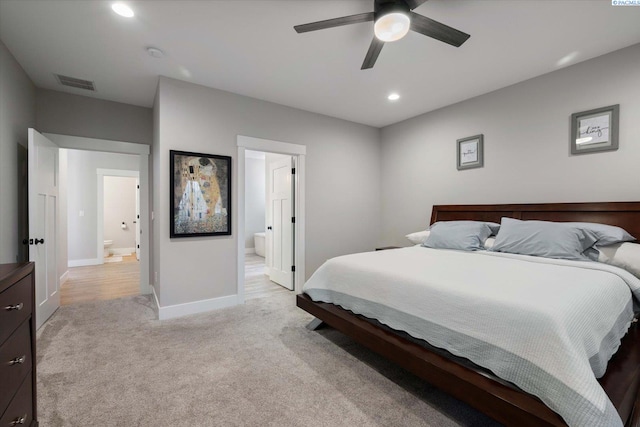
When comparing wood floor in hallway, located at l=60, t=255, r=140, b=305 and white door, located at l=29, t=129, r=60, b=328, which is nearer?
white door, located at l=29, t=129, r=60, b=328

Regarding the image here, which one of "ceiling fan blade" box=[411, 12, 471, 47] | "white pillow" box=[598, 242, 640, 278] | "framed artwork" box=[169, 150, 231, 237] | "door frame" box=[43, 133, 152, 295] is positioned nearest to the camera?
"ceiling fan blade" box=[411, 12, 471, 47]

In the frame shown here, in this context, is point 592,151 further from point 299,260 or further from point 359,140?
point 299,260

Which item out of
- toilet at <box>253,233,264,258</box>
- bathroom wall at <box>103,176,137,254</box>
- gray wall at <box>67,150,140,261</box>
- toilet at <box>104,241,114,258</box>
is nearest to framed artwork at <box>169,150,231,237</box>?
toilet at <box>253,233,264,258</box>

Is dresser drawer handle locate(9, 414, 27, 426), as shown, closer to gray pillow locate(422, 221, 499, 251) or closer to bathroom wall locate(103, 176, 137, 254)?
gray pillow locate(422, 221, 499, 251)

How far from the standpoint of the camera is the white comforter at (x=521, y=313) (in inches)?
49.1

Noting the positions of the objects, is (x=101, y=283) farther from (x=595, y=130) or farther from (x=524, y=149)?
(x=595, y=130)

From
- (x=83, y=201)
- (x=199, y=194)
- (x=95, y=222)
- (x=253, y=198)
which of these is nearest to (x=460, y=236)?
(x=199, y=194)

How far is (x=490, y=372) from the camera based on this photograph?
4.93ft

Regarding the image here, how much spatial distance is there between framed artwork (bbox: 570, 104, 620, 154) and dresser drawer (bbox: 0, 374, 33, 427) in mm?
4413

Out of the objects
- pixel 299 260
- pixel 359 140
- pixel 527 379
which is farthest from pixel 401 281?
pixel 359 140

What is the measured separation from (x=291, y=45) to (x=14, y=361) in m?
2.68

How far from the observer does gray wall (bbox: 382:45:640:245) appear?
8.61 ft

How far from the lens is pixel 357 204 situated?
4707mm

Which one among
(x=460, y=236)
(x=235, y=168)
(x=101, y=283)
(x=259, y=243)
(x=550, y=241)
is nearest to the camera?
(x=550, y=241)
